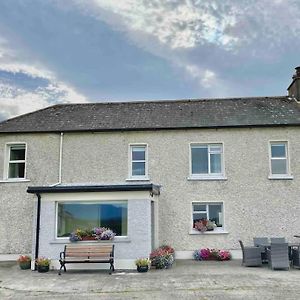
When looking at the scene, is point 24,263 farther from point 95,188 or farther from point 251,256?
point 251,256

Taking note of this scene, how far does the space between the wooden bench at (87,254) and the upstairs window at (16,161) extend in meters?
5.37

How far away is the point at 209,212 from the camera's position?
56.2ft

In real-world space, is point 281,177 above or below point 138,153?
below

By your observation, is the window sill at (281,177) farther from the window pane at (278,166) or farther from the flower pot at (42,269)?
the flower pot at (42,269)

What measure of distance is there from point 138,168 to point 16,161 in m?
5.59

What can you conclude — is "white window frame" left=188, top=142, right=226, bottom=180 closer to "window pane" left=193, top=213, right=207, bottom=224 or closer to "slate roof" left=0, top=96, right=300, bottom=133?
"slate roof" left=0, top=96, right=300, bottom=133

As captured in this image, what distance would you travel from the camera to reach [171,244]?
655 inches

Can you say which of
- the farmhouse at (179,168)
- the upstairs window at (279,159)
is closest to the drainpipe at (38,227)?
the farmhouse at (179,168)

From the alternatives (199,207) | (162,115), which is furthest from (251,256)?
(162,115)

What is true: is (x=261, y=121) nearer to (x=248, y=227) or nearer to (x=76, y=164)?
(x=248, y=227)

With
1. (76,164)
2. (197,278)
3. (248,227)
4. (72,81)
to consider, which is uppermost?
(72,81)

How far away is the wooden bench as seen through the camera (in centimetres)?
1369

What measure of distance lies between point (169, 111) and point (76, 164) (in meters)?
5.27

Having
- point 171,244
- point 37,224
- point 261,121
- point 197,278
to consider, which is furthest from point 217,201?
point 37,224
